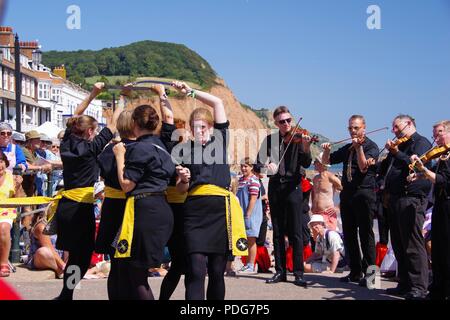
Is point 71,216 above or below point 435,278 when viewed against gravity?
above

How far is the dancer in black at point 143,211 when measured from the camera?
480 centimetres

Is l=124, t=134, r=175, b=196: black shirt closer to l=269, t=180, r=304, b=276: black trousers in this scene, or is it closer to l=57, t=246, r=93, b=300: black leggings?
l=57, t=246, r=93, b=300: black leggings

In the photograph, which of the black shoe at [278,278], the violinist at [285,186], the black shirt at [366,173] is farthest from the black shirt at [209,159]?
the black shirt at [366,173]

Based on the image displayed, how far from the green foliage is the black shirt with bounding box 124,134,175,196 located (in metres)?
38.1

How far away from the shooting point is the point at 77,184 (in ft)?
19.5

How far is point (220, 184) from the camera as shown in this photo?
5223 mm

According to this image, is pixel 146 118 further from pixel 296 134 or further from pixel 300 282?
pixel 300 282

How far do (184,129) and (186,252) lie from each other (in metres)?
1.15

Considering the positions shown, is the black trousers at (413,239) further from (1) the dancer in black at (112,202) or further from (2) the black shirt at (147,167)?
(1) the dancer in black at (112,202)

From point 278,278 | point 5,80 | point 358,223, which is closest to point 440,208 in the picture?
point 358,223

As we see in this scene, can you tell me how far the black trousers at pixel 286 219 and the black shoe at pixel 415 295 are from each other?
4.17ft

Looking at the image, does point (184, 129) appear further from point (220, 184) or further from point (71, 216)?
point (71, 216)

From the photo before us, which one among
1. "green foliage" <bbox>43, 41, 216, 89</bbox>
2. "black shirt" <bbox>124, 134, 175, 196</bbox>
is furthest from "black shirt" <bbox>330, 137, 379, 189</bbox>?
"green foliage" <bbox>43, 41, 216, 89</bbox>
